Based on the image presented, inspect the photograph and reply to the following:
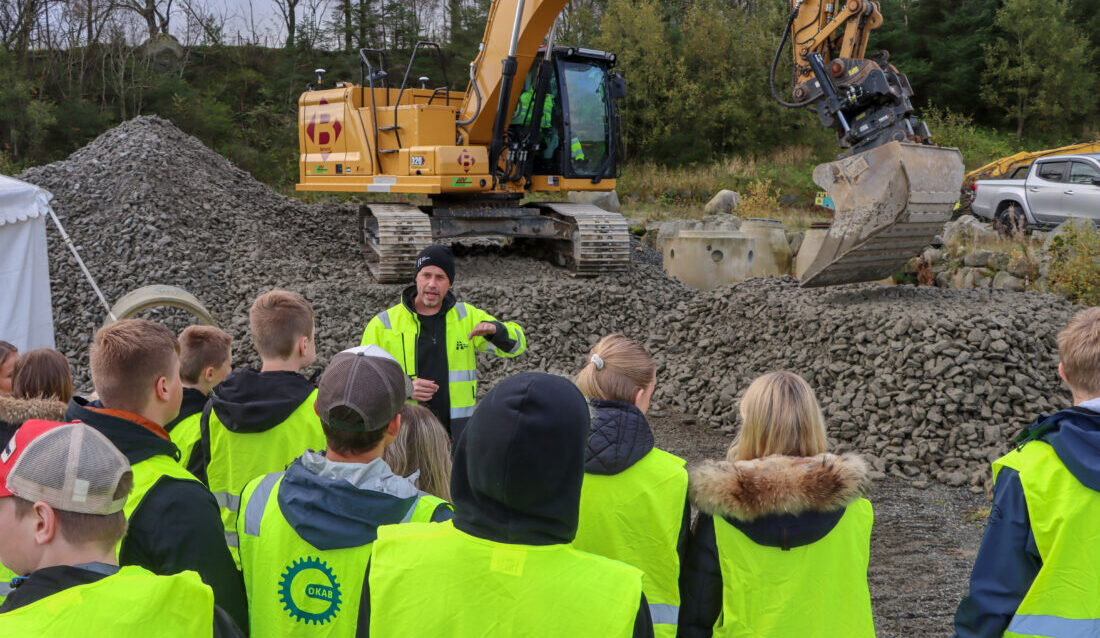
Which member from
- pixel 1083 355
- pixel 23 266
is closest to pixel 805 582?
pixel 1083 355

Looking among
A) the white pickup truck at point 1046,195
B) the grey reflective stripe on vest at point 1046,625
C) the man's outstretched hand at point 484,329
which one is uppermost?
the white pickup truck at point 1046,195

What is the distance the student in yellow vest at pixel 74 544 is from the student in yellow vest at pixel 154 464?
0.44m

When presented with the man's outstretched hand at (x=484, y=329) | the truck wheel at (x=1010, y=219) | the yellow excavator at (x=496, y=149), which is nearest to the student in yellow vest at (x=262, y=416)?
the man's outstretched hand at (x=484, y=329)

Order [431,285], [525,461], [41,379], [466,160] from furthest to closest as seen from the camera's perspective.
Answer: [466,160], [431,285], [41,379], [525,461]

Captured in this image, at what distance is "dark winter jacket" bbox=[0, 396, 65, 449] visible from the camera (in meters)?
2.73

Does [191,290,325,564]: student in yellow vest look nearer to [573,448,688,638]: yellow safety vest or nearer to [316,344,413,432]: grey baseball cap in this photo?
[316,344,413,432]: grey baseball cap

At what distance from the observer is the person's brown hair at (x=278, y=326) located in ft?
9.59

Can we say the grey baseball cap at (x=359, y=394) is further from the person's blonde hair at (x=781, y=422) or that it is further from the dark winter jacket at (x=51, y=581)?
the person's blonde hair at (x=781, y=422)

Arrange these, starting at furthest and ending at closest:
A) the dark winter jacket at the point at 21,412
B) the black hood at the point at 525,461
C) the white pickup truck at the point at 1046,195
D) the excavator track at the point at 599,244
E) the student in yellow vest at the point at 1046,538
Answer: the white pickup truck at the point at 1046,195 < the excavator track at the point at 599,244 < the dark winter jacket at the point at 21,412 < the student in yellow vest at the point at 1046,538 < the black hood at the point at 525,461

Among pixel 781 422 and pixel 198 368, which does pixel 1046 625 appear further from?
pixel 198 368

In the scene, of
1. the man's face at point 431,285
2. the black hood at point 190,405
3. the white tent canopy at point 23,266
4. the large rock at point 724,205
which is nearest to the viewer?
the black hood at point 190,405

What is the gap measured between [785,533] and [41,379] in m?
2.54

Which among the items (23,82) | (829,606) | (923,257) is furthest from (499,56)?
(23,82)

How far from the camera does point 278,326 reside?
2926 millimetres
